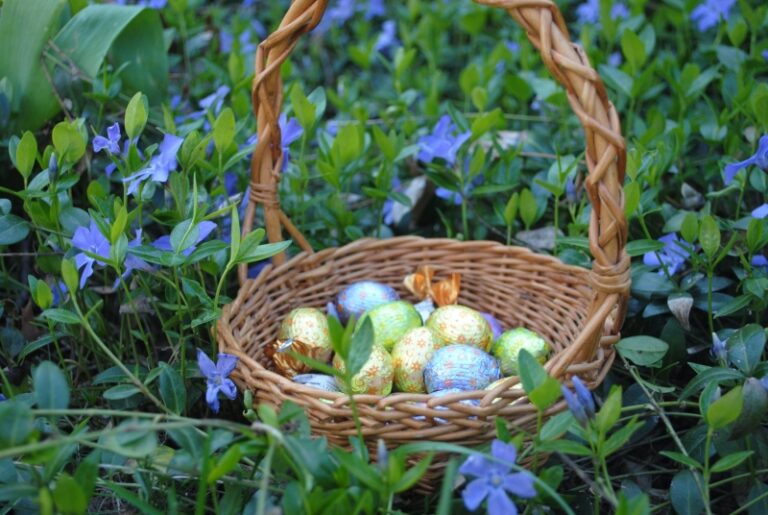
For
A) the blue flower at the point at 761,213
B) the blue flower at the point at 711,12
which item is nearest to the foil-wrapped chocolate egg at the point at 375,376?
the blue flower at the point at 761,213

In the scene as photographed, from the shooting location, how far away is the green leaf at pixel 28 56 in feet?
4.99

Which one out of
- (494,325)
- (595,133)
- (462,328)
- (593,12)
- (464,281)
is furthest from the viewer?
(593,12)

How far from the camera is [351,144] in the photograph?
158 cm

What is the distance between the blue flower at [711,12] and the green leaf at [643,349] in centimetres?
115

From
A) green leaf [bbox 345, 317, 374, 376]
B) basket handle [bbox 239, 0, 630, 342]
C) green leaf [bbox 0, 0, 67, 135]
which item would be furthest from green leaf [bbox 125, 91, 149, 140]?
green leaf [bbox 345, 317, 374, 376]

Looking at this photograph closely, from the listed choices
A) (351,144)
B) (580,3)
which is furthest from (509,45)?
(351,144)

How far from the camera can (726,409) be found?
1015mm

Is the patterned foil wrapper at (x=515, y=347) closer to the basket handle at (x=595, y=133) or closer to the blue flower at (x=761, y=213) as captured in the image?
the basket handle at (x=595, y=133)

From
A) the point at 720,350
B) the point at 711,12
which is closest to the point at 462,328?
the point at 720,350

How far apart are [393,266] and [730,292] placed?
0.64 meters

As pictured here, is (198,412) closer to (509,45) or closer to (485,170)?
(485,170)

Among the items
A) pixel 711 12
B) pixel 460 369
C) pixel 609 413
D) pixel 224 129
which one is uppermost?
pixel 224 129

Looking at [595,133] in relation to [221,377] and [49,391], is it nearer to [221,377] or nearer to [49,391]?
[221,377]

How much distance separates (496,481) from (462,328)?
1.57 feet
